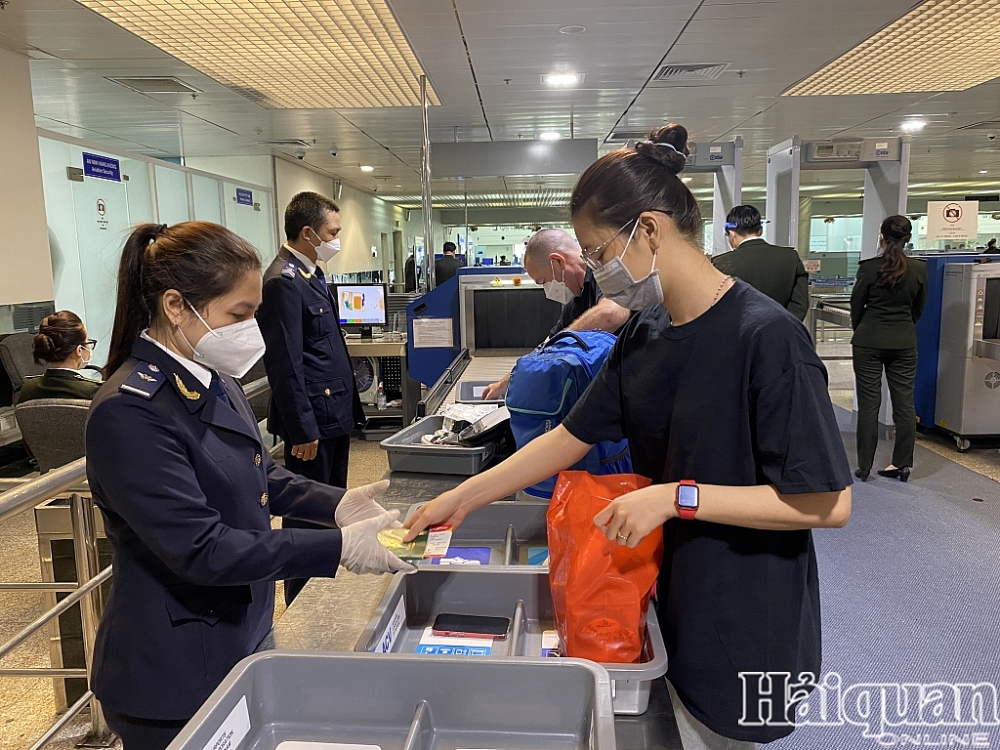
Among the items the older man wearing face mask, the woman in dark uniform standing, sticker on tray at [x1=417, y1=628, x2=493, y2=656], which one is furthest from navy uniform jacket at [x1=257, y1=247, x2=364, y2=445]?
the woman in dark uniform standing

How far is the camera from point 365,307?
6250 millimetres

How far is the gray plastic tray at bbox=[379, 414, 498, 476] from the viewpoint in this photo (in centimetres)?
215

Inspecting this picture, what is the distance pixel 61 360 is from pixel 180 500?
9.12 feet

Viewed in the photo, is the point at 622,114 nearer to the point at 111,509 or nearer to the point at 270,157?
the point at 270,157

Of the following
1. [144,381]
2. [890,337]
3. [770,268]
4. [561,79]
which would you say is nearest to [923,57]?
[770,268]

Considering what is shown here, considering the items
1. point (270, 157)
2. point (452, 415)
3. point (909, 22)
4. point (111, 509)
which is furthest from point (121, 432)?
point (270, 157)

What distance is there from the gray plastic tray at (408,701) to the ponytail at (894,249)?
4301 mm

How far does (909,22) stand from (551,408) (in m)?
3.80

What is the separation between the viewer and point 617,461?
1.56m

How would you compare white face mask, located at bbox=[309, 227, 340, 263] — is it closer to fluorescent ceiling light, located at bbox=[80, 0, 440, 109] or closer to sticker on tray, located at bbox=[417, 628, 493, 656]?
fluorescent ceiling light, located at bbox=[80, 0, 440, 109]

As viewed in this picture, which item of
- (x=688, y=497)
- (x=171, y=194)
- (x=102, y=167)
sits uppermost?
(x=102, y=167)

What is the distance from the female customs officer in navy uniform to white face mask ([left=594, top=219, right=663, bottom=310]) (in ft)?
1.85

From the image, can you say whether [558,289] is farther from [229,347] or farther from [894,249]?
[894,249]

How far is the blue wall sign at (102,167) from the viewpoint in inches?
251
